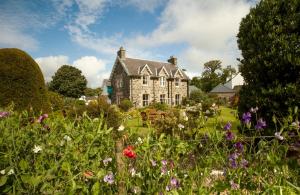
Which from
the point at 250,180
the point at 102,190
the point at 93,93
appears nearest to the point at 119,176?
the point at 102,190

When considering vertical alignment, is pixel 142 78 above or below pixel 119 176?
above

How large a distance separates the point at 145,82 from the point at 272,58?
1317 inches

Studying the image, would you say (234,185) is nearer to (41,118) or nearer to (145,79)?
(41,118)

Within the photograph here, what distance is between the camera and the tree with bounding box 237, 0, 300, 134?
22.4ft

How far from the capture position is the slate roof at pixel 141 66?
39312 mm

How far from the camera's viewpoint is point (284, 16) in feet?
23.8

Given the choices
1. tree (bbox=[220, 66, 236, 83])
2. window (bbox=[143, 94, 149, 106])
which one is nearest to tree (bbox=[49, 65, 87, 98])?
window (bbox=[143, 94, 149, 106])

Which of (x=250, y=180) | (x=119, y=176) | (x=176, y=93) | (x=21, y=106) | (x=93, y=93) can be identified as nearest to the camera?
(x=119, y=176)

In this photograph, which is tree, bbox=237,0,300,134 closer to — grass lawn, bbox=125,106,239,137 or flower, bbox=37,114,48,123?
grass lawn, bbox=125,106,239,137

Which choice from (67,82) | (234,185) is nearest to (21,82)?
(234,185)

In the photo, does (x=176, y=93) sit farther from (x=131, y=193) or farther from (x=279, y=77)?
(x=131, y=193)

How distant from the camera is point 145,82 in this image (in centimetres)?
4028

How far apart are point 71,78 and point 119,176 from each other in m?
64.8

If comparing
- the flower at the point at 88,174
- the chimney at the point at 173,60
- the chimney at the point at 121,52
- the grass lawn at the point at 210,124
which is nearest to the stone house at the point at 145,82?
the chimney at the point at 121,52
